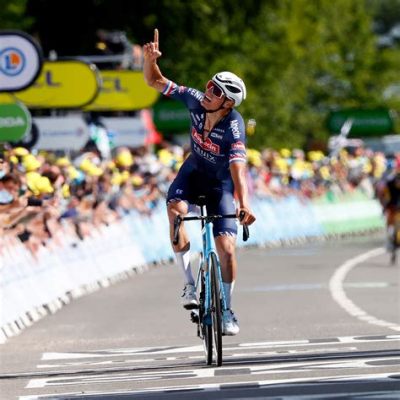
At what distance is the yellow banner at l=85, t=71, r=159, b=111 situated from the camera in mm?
36094

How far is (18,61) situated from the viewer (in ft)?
74.6

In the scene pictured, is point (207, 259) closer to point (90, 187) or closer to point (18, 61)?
point (18, 61)

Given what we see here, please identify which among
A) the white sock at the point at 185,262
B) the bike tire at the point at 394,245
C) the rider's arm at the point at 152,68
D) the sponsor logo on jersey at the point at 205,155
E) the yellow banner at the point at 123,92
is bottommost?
the bike tire at the point at 394,245

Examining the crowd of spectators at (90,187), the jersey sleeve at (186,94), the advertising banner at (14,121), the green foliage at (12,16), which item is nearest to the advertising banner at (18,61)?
the advertising banner at (14,121)

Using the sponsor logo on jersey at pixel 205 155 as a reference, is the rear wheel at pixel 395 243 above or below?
below

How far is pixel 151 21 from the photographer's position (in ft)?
149

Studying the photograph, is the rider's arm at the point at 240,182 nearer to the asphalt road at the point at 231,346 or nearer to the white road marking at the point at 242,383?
the asphalt road at the point at 231,346

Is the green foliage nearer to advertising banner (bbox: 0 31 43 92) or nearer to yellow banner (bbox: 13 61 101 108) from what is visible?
yellow banner (bbox: 13 61 101 108)

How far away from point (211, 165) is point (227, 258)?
2.22ft

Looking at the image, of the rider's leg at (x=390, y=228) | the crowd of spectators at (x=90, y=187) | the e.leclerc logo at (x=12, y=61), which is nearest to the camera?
the crowd of spectators at (x=90, y=187)

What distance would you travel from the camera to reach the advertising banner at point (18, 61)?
22.4m

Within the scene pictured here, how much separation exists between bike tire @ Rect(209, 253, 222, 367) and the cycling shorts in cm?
29

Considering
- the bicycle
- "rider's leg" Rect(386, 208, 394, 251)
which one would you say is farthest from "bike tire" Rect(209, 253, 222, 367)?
"rider's leg" Rect(386, 208, 394, 251)

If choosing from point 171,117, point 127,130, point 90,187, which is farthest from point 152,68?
point 171,117
